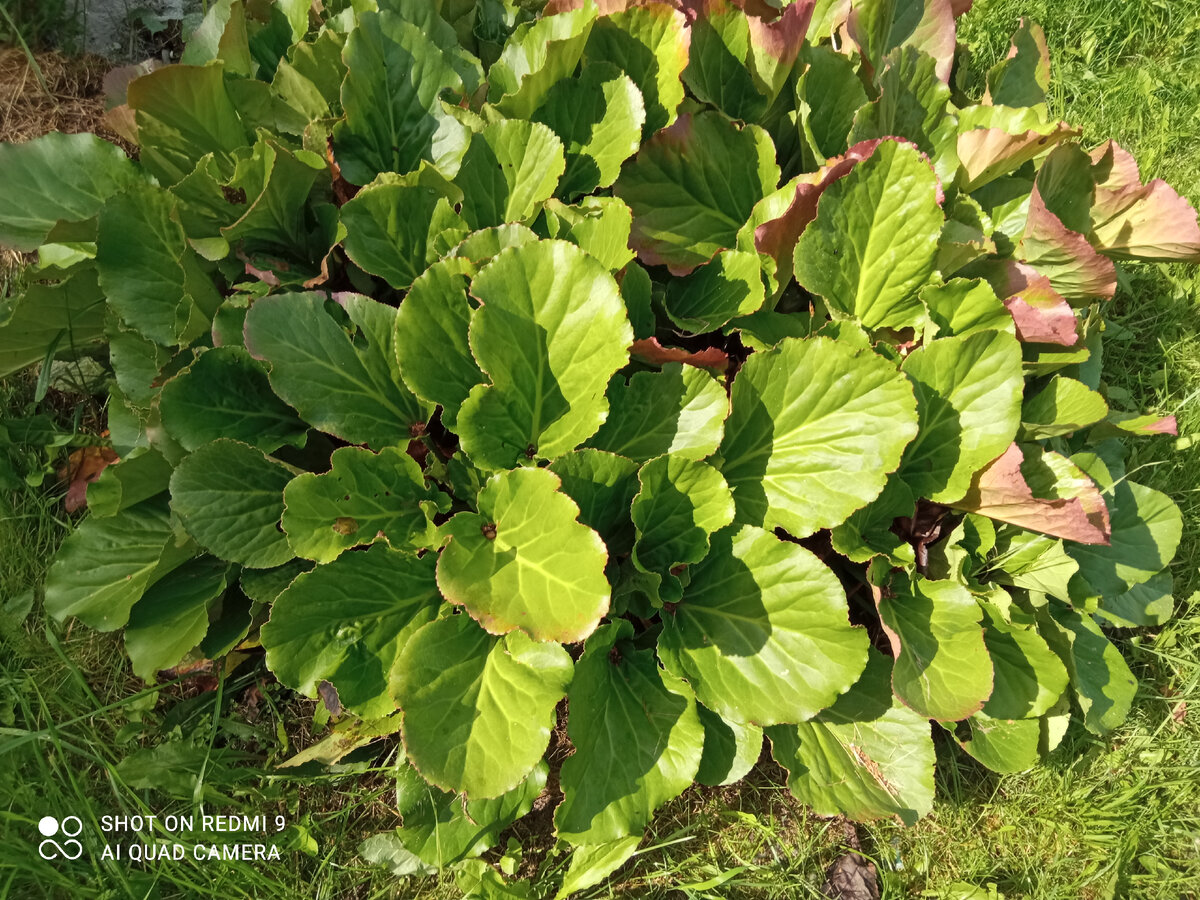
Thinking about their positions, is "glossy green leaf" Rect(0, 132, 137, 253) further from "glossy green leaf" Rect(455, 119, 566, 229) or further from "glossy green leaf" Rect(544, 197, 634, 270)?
"glossy green leaf" Rect(544, 197, 634, 270)

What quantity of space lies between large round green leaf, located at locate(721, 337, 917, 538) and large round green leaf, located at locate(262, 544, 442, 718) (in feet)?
2.36

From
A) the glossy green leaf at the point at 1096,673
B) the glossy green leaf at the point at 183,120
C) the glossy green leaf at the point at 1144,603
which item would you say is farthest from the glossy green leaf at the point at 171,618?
the glossy green leaf at the point at 1144,603

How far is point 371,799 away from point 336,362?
1.12m

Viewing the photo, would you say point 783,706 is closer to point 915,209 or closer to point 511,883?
point 511,883

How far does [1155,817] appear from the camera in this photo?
2.31 m

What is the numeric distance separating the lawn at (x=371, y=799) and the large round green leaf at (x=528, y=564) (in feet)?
2.42

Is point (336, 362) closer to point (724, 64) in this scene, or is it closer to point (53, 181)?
point (53, 181)

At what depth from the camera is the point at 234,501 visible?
1741mm

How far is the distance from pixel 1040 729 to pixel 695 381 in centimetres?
126

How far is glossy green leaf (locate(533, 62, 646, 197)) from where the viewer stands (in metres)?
1.89

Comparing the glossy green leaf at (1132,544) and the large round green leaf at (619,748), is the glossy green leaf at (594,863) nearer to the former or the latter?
the large round green leaf at (619,748)

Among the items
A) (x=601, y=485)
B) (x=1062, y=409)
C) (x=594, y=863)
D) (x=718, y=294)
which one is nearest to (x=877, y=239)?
(x=718, y=294)

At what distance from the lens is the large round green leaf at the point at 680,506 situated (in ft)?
5.32

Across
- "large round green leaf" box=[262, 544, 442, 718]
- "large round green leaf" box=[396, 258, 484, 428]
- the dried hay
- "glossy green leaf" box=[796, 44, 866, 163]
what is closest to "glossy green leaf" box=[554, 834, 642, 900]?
"large round green leaf" box=[262, 544, 442, 718]
